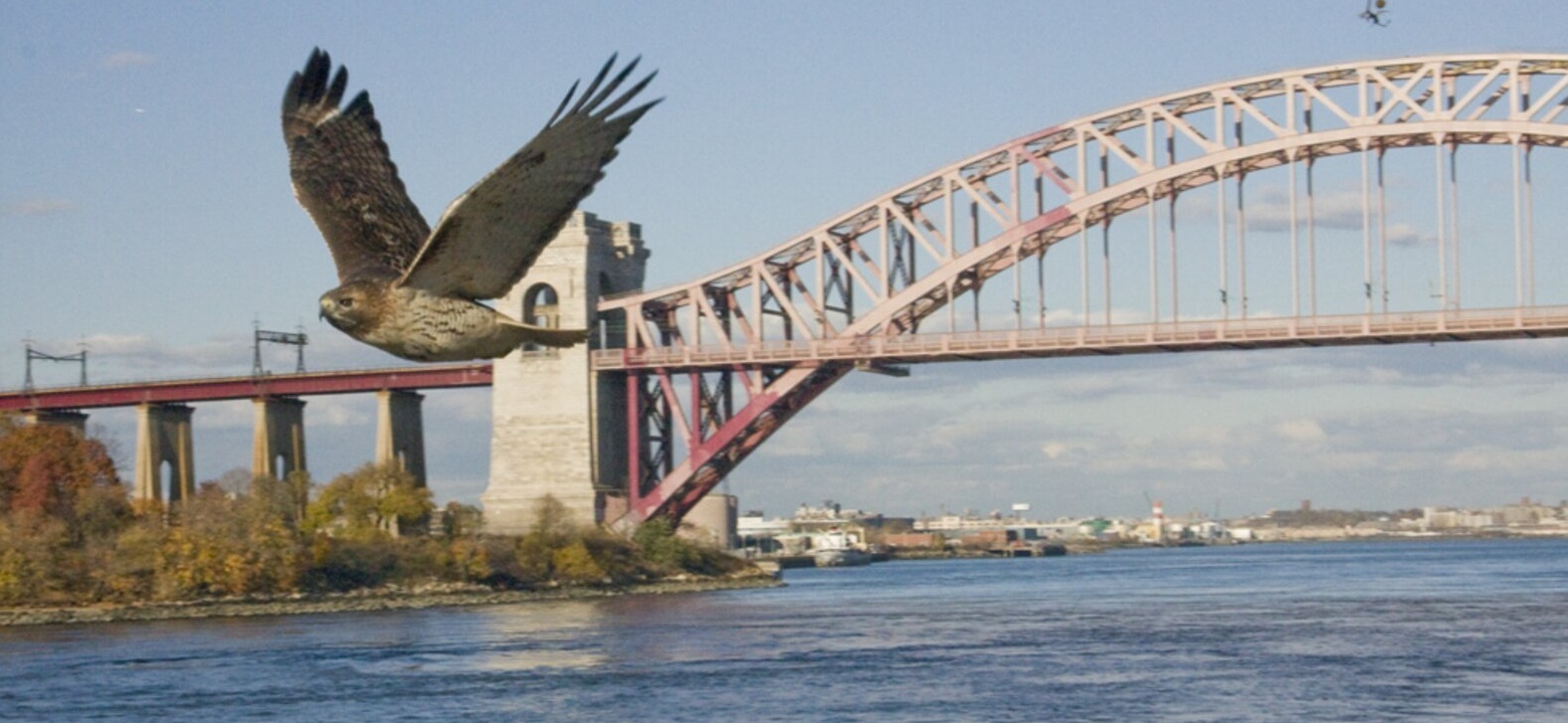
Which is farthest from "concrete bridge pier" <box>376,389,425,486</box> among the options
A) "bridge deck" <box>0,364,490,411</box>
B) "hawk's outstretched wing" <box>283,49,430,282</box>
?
"hawk's outstretched wing" <box>283,49,430,282</box>

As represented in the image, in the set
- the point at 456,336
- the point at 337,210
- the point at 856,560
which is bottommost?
the point at 856,560

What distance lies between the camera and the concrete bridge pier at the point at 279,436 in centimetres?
8356

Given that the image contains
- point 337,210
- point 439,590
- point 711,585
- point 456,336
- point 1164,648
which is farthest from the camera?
point 711,585

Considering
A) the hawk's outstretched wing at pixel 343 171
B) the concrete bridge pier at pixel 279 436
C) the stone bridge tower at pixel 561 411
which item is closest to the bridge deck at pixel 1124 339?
the stone bridge tower at pixel 561 411

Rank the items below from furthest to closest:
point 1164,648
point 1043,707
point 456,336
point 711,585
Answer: point 711,585
point 1164,648
point 1043,707
point 456,336

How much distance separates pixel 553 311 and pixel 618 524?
7843 mm

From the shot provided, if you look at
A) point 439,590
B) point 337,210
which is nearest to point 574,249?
point 439,590

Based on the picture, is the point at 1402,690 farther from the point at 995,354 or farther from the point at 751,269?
the point at 751,269

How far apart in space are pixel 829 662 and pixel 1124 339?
2970cm

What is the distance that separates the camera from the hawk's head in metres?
10.9

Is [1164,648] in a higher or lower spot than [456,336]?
lower

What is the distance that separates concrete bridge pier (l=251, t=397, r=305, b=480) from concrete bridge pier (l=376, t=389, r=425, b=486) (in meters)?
4.02

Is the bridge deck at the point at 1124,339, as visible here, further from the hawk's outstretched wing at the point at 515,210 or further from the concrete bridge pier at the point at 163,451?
the hawk's outstretched wing at the point at 515,210

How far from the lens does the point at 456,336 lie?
10.9 metres
